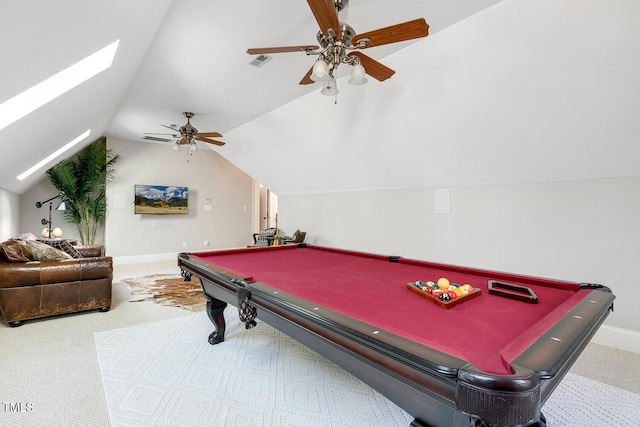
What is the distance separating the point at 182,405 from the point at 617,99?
3.70 meters

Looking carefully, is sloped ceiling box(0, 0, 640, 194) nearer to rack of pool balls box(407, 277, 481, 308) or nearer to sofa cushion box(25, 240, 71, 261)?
sofa cushion box(25, 240, 71, 261)

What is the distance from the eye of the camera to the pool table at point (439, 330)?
2.51ft

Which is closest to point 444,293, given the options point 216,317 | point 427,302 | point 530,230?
point 427,302

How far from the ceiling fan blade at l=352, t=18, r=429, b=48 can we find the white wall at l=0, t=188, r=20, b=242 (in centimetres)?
533

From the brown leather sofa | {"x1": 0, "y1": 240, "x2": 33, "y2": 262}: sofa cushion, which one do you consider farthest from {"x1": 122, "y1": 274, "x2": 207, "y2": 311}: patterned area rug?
{"x1": 0, "y1": 240, "x2": 33, "y2": 262}: sofa cushion

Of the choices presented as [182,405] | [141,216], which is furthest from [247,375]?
[141,216]

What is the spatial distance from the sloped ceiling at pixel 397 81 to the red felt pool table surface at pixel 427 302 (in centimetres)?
159

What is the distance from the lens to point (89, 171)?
6.19 meters

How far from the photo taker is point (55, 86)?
2549 millimetres

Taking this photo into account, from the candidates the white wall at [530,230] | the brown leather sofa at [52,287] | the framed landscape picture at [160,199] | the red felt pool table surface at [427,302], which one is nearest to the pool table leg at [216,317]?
the red felt pool table surface at [427,302]

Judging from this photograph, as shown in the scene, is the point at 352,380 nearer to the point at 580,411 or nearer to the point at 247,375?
the point at 247,375

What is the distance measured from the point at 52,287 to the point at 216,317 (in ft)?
6.67

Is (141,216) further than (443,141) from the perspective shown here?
Yes

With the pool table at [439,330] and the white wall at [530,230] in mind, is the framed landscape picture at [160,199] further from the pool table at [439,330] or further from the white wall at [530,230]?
the pool table at [439,330]
